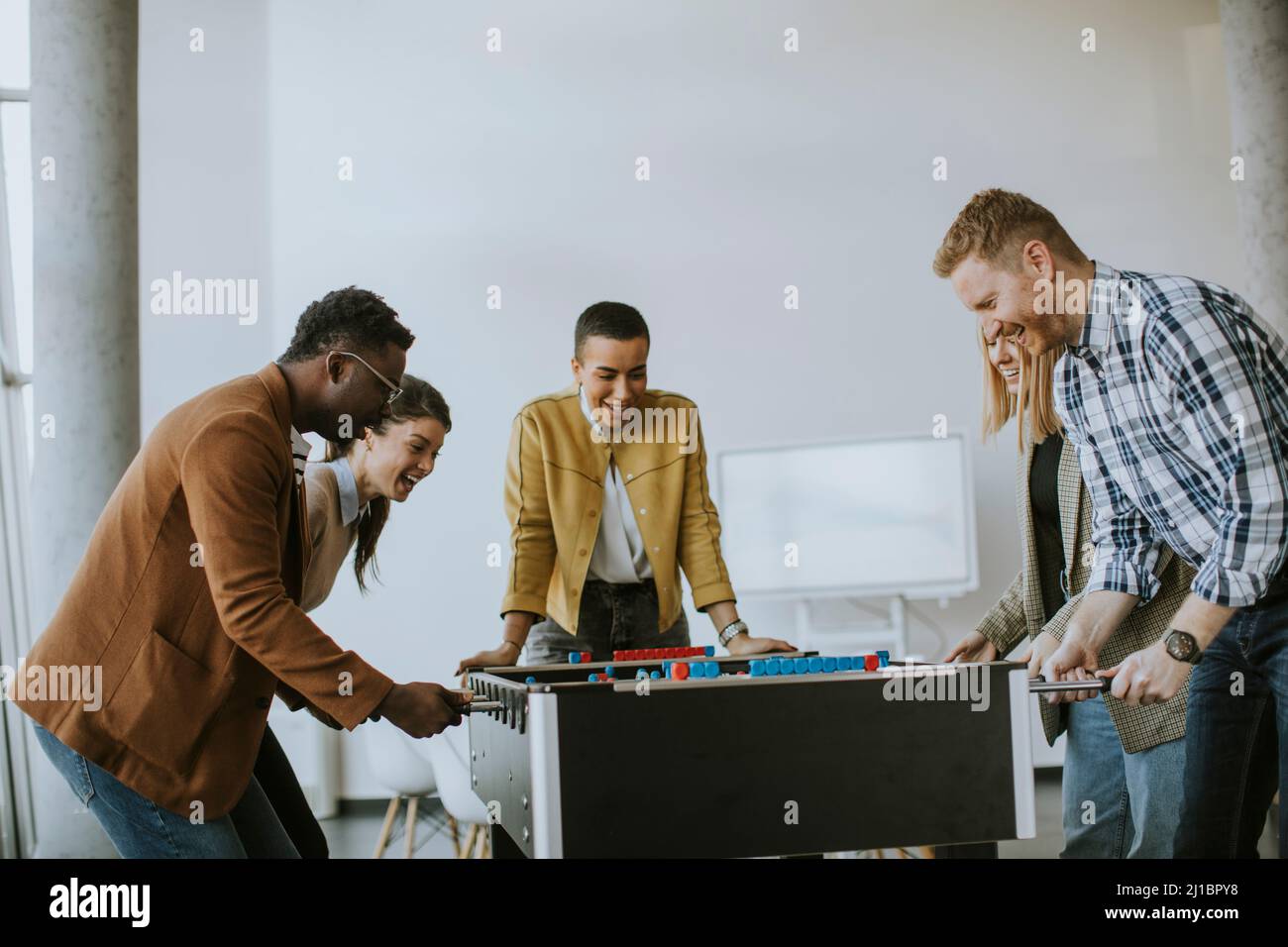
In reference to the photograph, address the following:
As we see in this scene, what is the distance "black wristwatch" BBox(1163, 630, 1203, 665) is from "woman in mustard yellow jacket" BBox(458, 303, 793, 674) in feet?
3.68

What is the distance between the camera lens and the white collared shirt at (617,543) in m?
2.89

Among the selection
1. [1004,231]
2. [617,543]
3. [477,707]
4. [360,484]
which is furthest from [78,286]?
[1004,231]

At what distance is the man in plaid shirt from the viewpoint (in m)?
1.84

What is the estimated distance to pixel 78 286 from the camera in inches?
150

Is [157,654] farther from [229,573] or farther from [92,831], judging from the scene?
[92,831]

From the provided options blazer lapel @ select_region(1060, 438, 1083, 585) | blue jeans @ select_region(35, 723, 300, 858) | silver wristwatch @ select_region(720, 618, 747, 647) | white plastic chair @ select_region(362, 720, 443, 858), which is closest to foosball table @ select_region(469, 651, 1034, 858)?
blue jeans @ select_region(35, 723, 300, 858)

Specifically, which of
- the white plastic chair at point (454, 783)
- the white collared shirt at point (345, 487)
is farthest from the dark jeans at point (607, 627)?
the white collared shirt at point (345, 487)

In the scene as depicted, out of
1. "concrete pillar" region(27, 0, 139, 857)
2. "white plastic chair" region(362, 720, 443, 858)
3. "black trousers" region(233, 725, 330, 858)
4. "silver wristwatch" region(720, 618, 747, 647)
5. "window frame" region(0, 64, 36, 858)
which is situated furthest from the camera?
"window frame" region(0, 64, 36, 858)

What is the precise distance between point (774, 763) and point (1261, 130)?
362 centimetres

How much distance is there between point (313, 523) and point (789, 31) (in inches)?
127

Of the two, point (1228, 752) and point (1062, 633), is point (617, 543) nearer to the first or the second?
point (1062, 633)

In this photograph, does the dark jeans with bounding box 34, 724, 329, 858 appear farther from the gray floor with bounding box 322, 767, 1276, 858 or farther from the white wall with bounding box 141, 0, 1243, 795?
the white wall with bounding box 141, 0, 1243, 795

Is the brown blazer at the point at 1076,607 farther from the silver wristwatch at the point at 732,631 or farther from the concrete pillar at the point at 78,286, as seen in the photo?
the concrete pillar at the point at 78,286

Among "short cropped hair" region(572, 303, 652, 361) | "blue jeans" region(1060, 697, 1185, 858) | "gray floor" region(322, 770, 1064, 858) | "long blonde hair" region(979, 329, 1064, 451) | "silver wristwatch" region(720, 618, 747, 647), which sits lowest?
"gray floor" region(322, 770, 1064, 858)
